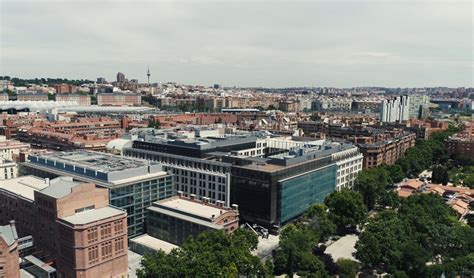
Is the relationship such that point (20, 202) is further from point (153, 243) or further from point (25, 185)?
point (153, 243)

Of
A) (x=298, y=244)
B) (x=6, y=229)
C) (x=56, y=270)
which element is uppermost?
(x=6, y=229)

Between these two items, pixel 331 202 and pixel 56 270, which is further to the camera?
pixel 331 202

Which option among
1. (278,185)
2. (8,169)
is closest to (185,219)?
(278,185)

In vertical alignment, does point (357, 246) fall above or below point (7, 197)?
below

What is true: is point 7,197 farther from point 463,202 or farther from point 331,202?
point 463,202

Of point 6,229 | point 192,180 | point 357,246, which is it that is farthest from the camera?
point 192,180

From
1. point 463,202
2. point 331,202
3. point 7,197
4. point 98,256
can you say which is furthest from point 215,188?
point 463,202

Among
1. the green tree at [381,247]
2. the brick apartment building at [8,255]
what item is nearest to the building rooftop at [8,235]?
the brick apartment building at [8,255]

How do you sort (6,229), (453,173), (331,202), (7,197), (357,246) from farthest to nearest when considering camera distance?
(453,173) < (331,202) < (7,197) < (357,246) < (6,229)
